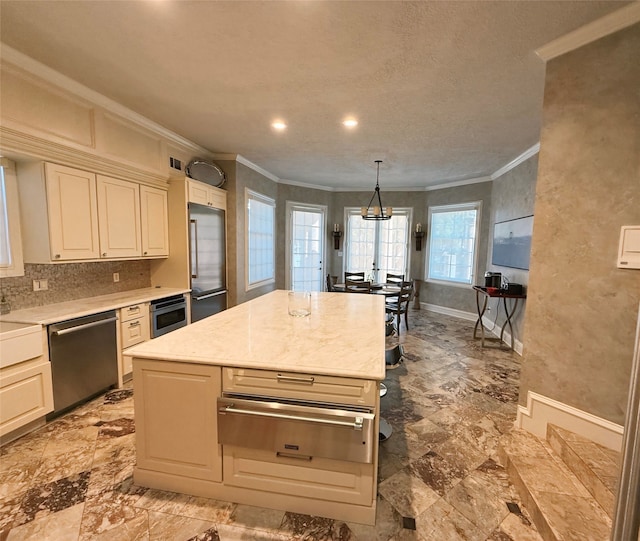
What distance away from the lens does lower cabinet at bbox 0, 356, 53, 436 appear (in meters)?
2.05

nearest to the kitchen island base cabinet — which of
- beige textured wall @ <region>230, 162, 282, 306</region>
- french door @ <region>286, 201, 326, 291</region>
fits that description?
beige textured wall @ <region>230, 162, 282, 306</region>

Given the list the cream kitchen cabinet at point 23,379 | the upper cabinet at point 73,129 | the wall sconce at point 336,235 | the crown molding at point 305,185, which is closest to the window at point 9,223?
the upper cabinet at point 73,129

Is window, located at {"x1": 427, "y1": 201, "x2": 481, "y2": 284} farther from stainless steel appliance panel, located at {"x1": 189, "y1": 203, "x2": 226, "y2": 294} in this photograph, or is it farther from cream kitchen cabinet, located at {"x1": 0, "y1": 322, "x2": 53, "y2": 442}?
cream kitchen cabinet, located at {"x1": 0, "y1": 322, "x2": 53, "y2": 442}

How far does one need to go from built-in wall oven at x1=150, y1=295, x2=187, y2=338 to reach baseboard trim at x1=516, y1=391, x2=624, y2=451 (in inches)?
134

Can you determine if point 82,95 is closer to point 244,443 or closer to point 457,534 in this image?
point 244,443

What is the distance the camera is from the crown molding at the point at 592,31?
1.66 meters

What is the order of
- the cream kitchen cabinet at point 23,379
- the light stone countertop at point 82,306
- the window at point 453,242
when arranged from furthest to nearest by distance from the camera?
the window at point 453,242 → the light stone countertop at point 82,306 → the cream kitchen cabinet at point 23,379

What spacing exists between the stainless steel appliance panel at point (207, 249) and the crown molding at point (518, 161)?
4.18m

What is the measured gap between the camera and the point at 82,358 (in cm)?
258

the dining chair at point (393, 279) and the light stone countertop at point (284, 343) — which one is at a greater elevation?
the light stone countertop at point (284, 343)

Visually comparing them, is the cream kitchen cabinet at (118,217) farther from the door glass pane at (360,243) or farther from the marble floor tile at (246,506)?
the door glass pane at (360,243)

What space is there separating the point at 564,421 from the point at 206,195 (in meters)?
4.16

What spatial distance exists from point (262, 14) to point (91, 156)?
201 cm

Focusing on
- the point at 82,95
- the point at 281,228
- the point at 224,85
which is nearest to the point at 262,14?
the point at 224,85
